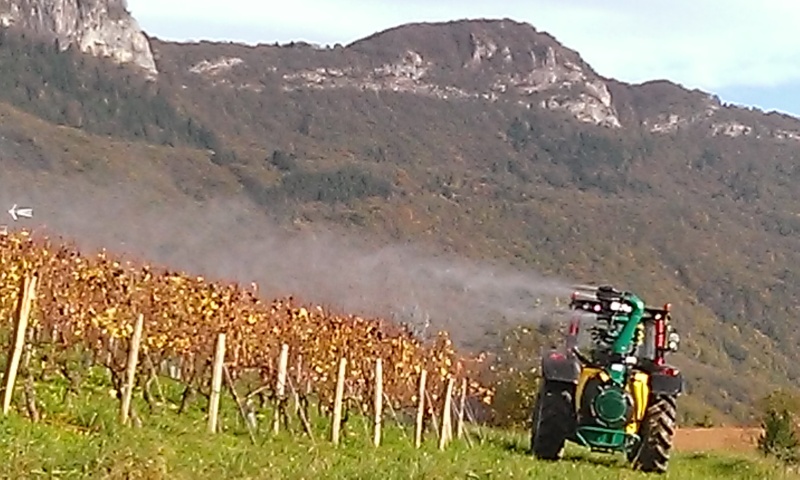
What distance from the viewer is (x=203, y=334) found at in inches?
1150

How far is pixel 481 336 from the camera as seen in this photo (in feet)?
249

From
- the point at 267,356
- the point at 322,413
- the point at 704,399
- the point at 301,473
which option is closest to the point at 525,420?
the point at 267,356

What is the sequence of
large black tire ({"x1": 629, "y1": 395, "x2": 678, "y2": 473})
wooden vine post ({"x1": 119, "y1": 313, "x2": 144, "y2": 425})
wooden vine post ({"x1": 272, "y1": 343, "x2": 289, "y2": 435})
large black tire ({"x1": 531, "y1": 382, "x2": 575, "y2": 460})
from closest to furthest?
1. wooden vine post ({"x1": 119, "y1": 313, "x2": 144, "y2": 425})
2. wooden vine post ({"x1": 272, "y1": 343, "x2": 289, "y2": 435})
3. large black tire ({"x1": 629, "y1": 395, "x2": 678, "y2": 473})
4. large black tire ({"x1": 531, "y1": 382, "x2": 575, "y2": 460})

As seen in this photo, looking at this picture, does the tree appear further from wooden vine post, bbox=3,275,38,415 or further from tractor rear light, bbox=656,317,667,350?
wooden vine post, bbox=3,275,38,415

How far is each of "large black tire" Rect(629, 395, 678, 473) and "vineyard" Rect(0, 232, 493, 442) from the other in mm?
3579

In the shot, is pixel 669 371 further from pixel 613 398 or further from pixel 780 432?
pixel 780 432

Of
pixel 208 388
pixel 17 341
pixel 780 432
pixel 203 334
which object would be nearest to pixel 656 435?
pixel 208 388

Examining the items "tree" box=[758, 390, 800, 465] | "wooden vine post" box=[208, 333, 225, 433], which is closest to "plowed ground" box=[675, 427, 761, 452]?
"tree" box=[758, 390, 800, 465]

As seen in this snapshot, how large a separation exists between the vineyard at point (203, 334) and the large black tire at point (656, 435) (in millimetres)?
3579

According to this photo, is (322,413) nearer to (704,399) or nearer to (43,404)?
(43,404)

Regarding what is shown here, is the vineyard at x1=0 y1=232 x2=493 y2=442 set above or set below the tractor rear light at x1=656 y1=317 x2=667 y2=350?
below

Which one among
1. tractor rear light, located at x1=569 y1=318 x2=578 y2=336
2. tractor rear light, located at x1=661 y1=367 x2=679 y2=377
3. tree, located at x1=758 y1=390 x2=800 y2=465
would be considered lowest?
tree, located at x1=758 y1=390 x2=800 y2=465

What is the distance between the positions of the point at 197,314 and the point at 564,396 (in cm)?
1071

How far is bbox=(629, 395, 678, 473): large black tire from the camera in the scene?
66.0 feet
